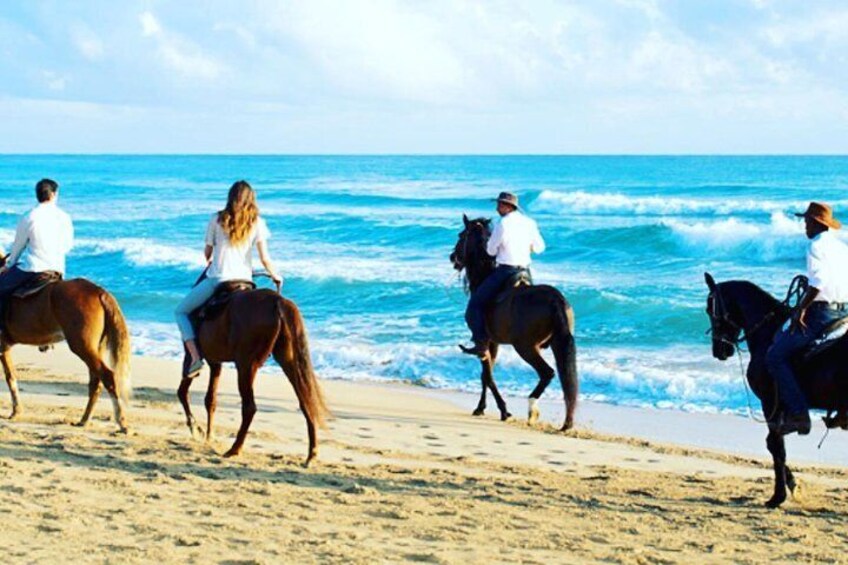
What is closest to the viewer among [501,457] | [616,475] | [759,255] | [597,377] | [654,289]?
[616,475]

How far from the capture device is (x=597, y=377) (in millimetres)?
14172

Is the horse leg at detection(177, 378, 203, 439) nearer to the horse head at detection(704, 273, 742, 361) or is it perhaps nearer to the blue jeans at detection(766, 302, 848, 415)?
the horse head at detection(704, 273, 742, 361)

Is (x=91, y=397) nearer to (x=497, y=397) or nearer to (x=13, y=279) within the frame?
(x=13, y=279)

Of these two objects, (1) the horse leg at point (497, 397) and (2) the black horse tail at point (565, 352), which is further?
(1) the horse leg at point (497, 397)

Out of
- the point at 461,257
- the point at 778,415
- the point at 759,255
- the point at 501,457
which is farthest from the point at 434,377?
the point at 759,255

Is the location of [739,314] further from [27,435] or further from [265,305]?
[27,435]

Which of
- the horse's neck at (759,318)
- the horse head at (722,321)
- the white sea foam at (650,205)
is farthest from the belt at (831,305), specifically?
the white sea foam at (650,205)

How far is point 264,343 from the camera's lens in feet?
27.8

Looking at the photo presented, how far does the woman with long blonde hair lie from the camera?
8.53m

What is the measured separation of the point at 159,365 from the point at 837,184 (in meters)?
56.8

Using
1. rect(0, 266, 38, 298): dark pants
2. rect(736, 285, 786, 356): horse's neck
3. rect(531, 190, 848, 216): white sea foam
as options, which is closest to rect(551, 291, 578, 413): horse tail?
rect(736, 285, 786, 356): horse's neck

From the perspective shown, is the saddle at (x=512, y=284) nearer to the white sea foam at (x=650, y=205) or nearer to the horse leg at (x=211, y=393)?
the horse leg at (x=211, y=393)

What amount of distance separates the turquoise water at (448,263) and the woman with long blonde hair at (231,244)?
515cm

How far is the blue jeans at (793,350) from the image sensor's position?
24.2 feet
